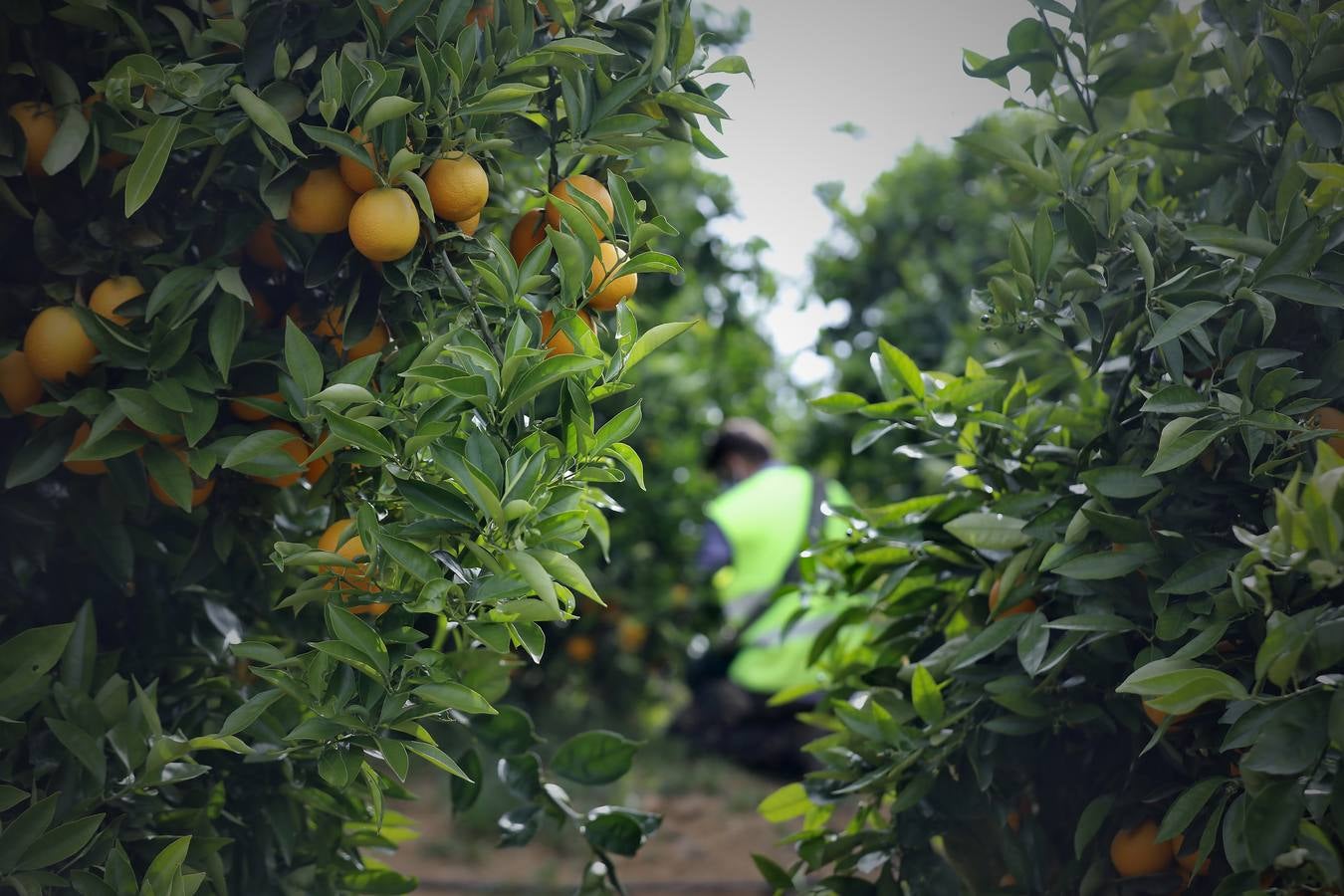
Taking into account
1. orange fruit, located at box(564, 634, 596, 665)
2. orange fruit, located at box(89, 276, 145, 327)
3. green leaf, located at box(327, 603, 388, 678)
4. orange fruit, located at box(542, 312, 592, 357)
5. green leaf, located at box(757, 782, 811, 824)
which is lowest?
orange fruit, located at box(564, 634, 596, 665)

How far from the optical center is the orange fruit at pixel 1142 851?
3.81 ft

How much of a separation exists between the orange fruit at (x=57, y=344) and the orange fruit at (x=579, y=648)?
12.5 feet

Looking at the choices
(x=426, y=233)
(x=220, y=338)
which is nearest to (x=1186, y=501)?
(x=426, y=233)

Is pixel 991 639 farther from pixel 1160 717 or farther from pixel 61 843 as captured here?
pixel 61 843

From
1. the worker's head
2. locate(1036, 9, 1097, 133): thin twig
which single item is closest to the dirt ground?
the worker's head

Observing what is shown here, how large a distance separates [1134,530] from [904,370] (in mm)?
364

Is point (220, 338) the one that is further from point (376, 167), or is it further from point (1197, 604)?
point (1197, 604)

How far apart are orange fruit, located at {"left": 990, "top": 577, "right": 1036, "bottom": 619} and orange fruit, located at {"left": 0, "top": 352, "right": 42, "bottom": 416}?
3.36 ft

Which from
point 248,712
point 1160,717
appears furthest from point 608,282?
point 1160,717

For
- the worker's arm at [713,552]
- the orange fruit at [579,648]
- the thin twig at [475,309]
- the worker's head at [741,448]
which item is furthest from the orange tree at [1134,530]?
the worker's head at [741,448]

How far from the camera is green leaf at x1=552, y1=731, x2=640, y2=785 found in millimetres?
1372

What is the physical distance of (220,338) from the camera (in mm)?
1000

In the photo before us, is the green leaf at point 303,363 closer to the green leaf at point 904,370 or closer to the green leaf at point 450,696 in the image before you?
the green leaf at point 450,696

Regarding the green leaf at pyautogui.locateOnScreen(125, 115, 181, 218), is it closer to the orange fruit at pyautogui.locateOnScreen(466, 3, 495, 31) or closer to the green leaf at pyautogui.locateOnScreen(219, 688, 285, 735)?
the orange fruit at pyautogui.locateOnScreen(466, 3, 495, 31)
